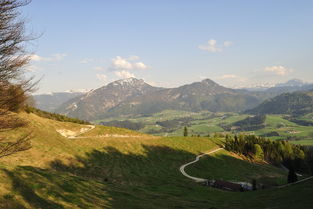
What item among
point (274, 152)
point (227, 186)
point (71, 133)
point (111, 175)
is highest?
point (71, 133)

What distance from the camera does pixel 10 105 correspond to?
18312 mm

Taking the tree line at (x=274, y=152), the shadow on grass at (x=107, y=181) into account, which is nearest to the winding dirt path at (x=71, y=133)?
the shadow on grass at (x=107, y=181)

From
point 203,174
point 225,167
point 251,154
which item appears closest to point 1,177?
point 203,174

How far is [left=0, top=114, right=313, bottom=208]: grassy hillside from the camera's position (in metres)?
24.8

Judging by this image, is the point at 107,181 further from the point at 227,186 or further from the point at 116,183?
the point at 227,186

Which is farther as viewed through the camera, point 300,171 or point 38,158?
point 300,171

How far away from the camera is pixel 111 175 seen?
59781mm

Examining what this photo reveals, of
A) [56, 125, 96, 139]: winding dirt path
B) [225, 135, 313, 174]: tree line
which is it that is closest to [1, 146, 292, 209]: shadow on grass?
[56, 125, 96, 139]: winding dirt path

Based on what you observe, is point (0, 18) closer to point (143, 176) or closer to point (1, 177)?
point (1, 177)

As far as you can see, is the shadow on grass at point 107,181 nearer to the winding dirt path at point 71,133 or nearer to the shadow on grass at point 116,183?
the shadow on grass at point 116,183

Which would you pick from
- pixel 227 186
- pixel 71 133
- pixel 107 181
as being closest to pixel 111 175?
pixel 107 181

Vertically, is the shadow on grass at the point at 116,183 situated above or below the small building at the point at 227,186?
above

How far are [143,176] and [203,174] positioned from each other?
26.3 metres

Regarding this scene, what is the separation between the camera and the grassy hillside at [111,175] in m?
24.8
